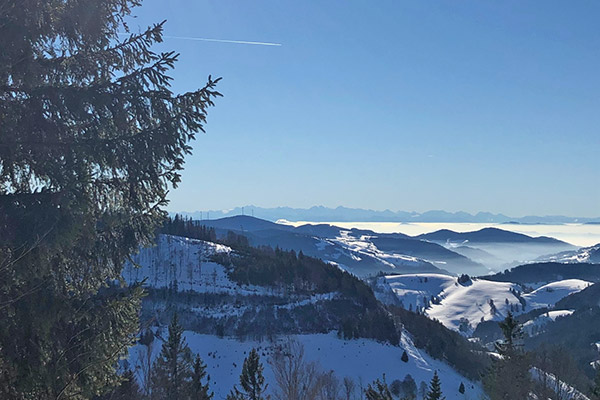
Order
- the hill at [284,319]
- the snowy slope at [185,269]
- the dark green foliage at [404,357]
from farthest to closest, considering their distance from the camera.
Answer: the snowy slope at [185,269] < the dark green foliage at [404,357] < the hill at [284,319]

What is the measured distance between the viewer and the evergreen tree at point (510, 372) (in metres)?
24.0

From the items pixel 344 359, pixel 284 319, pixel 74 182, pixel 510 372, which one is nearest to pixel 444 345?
pixel 344 359

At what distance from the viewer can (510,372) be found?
2427cm

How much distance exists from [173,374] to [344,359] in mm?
78253

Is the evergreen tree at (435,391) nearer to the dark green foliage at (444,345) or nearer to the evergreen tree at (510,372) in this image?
the evergreen tree at (510,372)

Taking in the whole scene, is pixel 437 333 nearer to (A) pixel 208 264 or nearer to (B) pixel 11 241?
(A) pixel 208 264

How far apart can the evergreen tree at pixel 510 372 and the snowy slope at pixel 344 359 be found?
220 feet

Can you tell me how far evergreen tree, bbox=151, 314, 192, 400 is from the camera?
28.2 metres

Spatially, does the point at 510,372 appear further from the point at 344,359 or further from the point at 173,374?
the point at 344,359

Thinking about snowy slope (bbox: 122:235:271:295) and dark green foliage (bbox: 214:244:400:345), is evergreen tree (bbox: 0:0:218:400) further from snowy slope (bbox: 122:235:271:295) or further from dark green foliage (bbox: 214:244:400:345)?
snowy slope (bbox: 122:235:271:295)

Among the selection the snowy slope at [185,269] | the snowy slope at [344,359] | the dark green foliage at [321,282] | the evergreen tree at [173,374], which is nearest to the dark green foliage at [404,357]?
the snowy slope at [344,359]

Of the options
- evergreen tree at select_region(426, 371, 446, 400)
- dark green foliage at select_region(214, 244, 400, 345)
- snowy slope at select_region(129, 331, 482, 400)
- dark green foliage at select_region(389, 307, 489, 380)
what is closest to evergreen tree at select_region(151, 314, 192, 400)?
evergreen tree at select_region(426, 371, 446, 400)

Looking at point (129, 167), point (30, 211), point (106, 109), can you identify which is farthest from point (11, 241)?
point (106, 109)

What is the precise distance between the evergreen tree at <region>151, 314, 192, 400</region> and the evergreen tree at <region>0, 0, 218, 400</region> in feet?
70.9
